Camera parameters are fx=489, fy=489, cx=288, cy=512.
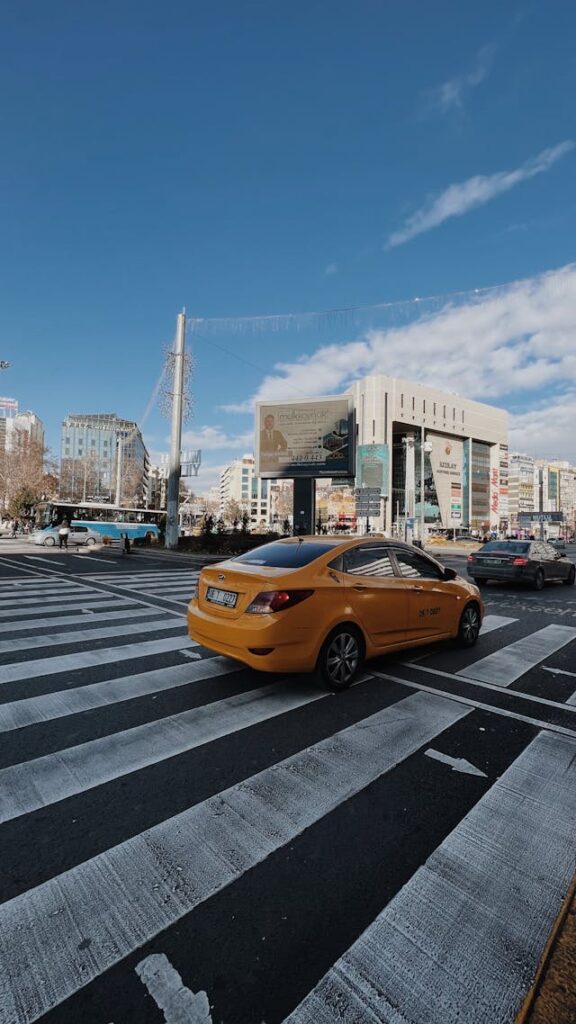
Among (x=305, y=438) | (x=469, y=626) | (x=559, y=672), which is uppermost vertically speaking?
(x=305, y=438)

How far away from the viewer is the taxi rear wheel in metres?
4.71

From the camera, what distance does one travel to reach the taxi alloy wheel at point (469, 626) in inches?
261

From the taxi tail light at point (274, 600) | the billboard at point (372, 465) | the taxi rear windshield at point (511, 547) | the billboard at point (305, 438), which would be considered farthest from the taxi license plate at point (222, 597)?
the billboard at point (372, 465)

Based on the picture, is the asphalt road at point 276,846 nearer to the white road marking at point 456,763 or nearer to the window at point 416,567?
the white road marking at point 456,763

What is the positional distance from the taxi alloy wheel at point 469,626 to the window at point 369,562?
1.73 metres

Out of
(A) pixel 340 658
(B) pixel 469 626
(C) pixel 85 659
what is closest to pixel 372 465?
(B) pixel 469 626

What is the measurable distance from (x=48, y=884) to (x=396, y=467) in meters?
107

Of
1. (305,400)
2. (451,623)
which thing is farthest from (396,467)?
(451,623)

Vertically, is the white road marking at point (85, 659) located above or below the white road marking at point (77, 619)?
below

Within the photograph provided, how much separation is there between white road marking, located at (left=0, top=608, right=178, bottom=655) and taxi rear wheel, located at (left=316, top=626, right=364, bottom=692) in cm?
335

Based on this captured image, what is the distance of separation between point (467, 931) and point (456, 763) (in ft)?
4.94

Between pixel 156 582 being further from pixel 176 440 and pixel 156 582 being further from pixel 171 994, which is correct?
pixel 176 440

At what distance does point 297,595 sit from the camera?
449 centimetres

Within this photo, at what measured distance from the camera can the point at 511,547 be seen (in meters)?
14.2
